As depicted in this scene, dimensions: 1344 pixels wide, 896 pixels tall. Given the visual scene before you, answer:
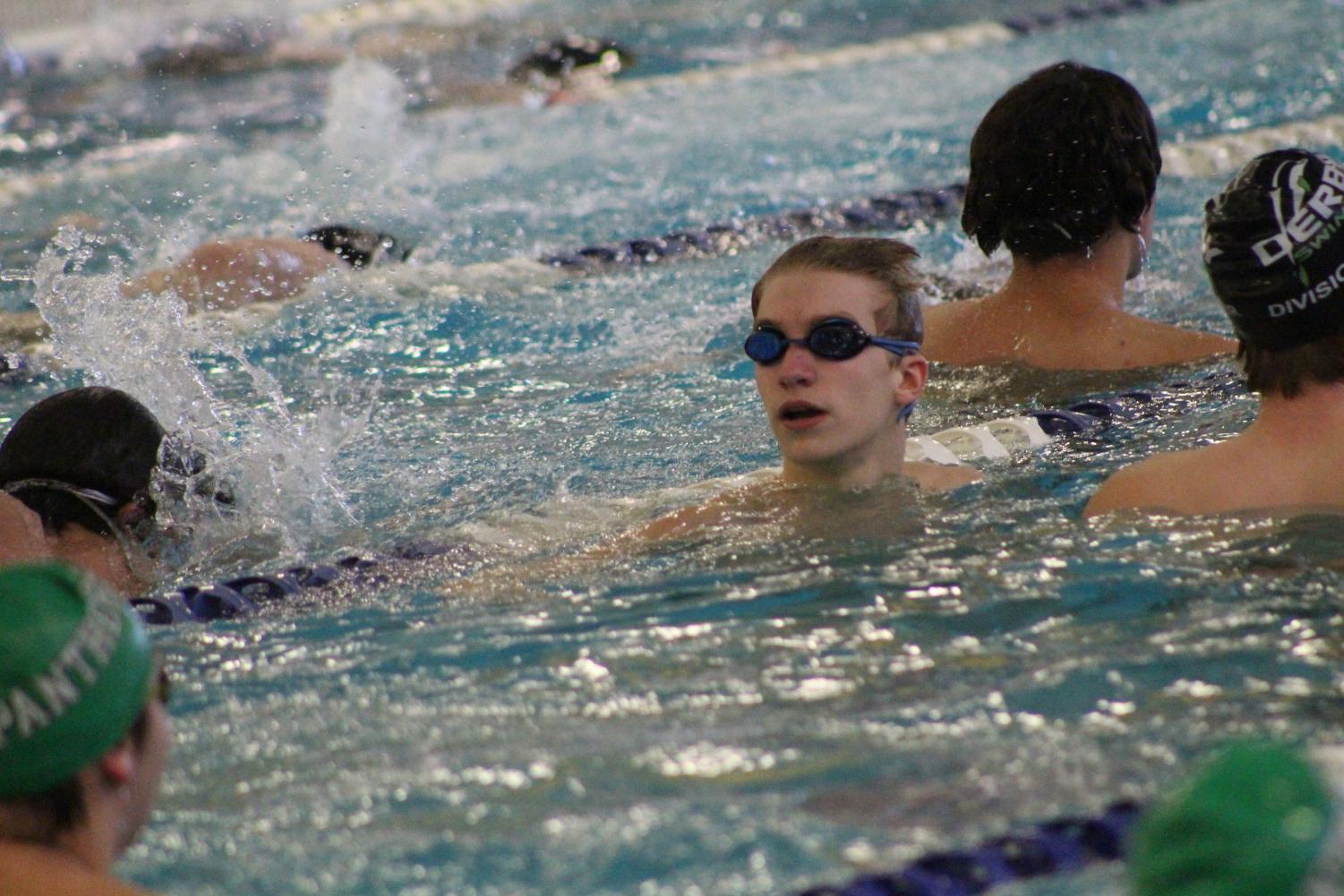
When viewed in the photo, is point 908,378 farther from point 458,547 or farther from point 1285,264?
point 458,547

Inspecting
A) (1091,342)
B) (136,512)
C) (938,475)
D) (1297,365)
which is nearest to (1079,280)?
(1091,342)

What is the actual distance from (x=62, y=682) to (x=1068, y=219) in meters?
2.71

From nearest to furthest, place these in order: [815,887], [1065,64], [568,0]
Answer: [815,887] → [1065,64] → [568,0]

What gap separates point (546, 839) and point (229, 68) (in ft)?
31.3

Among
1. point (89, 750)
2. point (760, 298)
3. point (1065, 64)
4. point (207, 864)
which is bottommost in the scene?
point (207, 864)

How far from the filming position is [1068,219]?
11.8 ft

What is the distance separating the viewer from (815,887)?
1699 millimetres

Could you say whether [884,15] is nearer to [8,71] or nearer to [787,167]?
[787,167]

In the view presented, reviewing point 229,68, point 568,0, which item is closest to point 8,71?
point 229,68

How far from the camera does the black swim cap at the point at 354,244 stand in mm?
5285

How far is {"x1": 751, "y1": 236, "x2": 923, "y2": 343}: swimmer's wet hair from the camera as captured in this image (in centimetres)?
296

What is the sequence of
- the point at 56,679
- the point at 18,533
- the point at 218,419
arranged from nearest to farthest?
the point at 56,679, the point at 18,533, the point at 218,419

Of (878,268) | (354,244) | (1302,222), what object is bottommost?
(354,244)

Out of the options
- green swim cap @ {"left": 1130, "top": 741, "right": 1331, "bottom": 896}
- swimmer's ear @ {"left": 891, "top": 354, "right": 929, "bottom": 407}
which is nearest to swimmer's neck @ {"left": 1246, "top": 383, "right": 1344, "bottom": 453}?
swimmer's ear @ {"left": 891, "top": 354, "right": 929, "bottom": 407}
